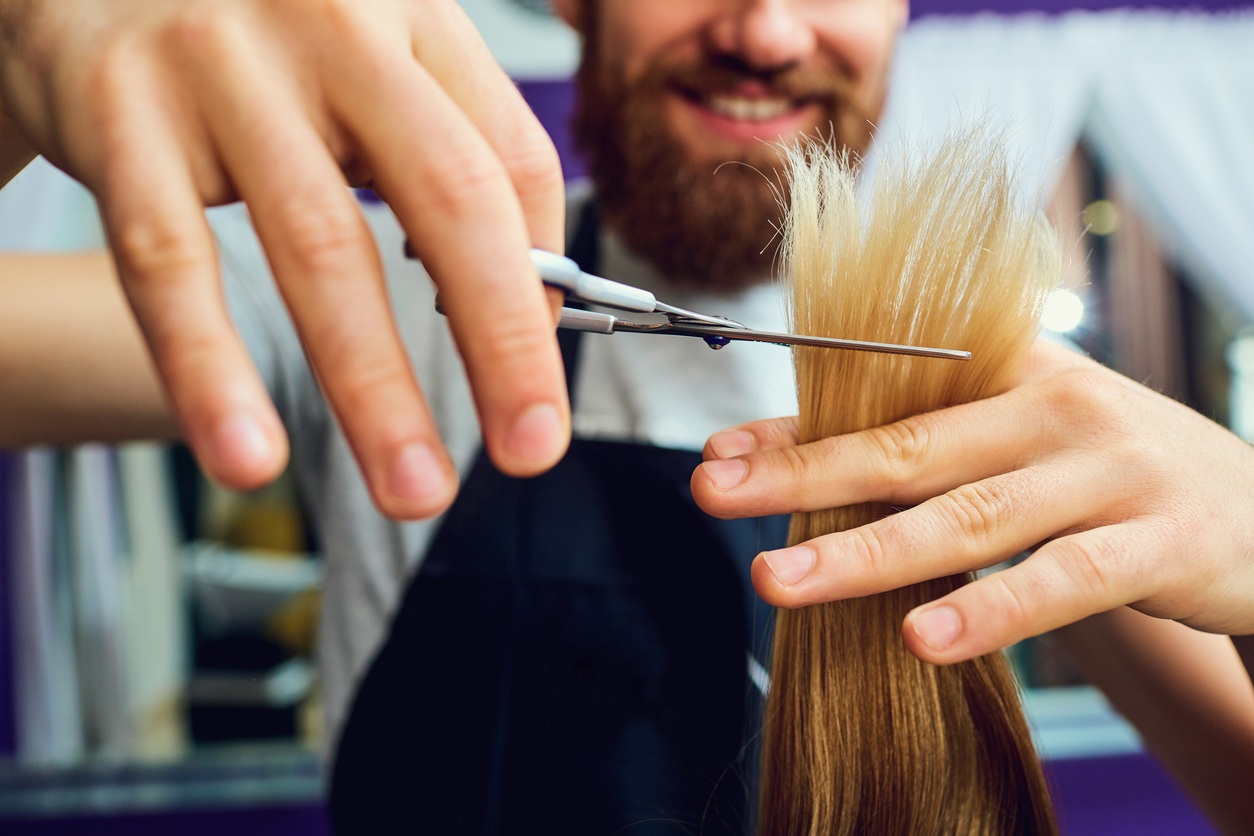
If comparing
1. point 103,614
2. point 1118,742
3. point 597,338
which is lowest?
point 1118,742

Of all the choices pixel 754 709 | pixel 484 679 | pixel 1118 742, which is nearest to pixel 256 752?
pixel 484 679

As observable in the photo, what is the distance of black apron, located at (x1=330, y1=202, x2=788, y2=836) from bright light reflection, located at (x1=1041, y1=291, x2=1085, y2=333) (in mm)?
401

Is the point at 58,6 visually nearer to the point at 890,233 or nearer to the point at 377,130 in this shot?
the point at 377,130

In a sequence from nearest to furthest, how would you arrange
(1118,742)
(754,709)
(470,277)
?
1. (470,277)
2. (754,709)
3. (1118,742)

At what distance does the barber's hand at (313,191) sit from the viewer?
31 cm

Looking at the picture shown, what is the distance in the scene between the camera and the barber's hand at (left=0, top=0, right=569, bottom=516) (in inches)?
12.4

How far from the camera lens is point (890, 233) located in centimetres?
51

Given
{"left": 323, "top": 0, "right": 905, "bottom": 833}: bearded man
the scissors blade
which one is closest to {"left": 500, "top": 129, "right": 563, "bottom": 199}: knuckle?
the scissors blade

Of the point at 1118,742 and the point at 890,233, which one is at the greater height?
the point at 890,233

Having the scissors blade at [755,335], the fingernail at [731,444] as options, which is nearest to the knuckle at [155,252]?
the scissors blade at [755,335]

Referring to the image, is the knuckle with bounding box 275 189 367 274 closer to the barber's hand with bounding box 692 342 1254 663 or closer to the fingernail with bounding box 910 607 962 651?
the barber's hand with bounding box 692 342 1254 663

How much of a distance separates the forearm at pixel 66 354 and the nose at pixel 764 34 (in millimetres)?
937

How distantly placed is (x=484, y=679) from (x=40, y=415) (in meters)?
0.65

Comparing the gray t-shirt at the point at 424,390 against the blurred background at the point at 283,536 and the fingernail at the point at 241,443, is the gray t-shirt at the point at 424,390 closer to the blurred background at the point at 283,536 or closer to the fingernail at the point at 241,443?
the fingernail at the point at 241,443
